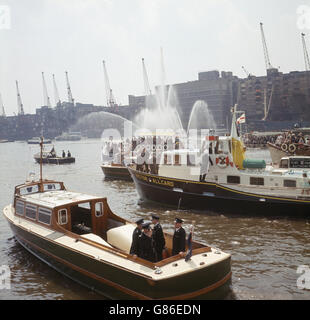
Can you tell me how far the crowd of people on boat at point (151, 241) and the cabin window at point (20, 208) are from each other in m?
7.31

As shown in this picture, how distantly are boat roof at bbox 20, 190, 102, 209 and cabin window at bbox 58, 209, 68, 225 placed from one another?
288 millimetres

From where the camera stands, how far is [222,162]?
20719 mm

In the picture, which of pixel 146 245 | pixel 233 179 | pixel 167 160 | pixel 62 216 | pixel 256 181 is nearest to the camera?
pixel 146 245

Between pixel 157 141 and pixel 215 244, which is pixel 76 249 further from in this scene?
pixel 157 141

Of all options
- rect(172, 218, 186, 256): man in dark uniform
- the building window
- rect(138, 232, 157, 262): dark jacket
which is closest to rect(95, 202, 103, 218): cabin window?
the building window

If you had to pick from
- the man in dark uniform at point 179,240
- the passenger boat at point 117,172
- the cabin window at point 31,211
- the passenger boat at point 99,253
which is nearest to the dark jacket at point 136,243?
the passenger boat at point 99,253

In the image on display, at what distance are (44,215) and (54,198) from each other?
1.15 m

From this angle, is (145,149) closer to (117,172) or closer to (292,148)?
(117,172)

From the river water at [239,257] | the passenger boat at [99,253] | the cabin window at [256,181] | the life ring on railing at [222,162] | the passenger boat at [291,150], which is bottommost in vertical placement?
the river water at [239,257]

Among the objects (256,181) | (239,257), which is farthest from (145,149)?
(239,257)

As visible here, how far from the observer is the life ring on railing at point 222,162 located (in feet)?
67.8

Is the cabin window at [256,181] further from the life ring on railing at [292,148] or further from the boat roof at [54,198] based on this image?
the life ring on railing at [292,148]

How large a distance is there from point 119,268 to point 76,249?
87.7 inches
